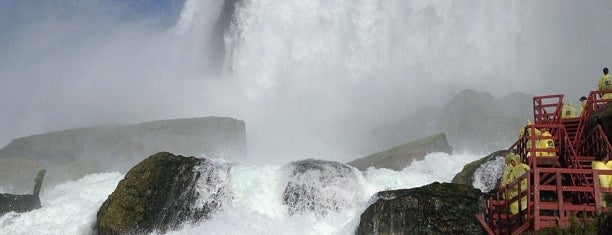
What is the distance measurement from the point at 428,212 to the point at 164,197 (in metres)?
10.7

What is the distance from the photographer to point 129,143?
147ft

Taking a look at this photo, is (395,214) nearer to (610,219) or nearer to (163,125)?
(610,219)

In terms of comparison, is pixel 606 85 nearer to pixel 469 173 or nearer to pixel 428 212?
pixel 469 173

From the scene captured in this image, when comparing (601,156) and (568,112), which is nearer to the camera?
(601,156)

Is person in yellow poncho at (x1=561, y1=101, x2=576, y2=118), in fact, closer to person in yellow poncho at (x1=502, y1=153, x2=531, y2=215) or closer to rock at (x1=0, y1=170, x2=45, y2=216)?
person in yellow poncho at (x1=502, y1=153, x2=531, y2=215)

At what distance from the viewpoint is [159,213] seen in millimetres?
20078

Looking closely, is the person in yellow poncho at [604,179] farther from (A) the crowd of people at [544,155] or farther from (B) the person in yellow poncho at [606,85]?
(B) the person in yellow poncho at [606,85]

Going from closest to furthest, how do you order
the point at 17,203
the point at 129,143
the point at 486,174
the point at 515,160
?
the point at 515,160 < the point at 486,174 < the point at 17,203 < the point at 129,143

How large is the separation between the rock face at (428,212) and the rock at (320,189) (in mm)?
3732

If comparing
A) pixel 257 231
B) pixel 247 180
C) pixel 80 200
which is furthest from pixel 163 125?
pixel 257 231

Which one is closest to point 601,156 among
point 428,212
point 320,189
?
point 428,212

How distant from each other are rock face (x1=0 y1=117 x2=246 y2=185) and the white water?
1807cm

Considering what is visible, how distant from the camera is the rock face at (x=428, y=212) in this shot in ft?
50.4

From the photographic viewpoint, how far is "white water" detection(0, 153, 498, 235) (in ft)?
62.3
